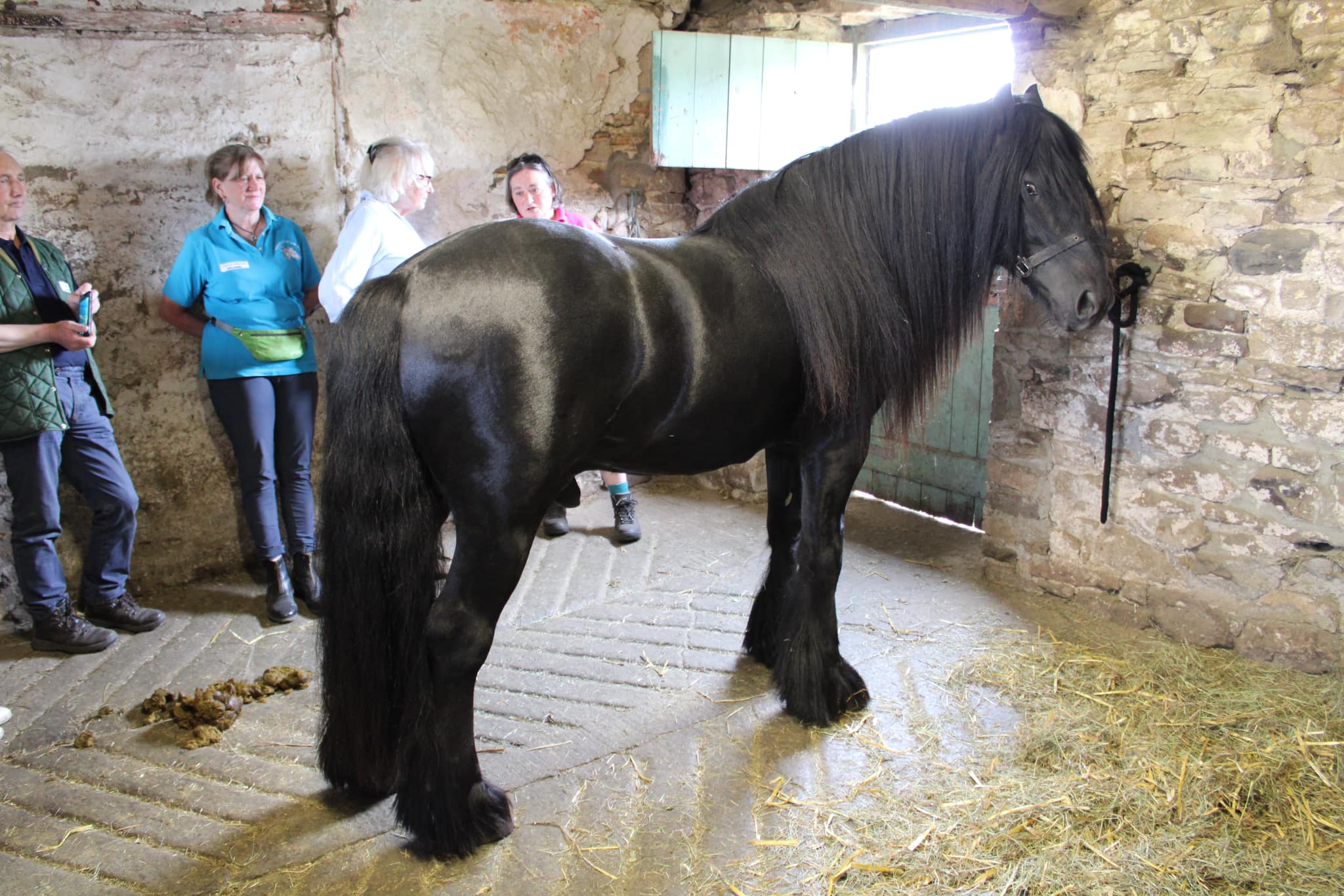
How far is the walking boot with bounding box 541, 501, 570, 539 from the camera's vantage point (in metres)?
4.68

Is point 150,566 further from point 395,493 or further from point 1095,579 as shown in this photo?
point 1095,579

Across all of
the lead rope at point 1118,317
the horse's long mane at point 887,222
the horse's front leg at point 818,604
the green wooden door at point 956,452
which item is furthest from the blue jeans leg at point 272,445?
the lead rope at point 1118,317

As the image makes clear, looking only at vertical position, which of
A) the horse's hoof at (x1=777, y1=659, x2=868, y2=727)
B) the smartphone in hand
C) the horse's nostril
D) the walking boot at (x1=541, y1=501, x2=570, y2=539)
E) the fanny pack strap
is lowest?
the horse's hoof at (x1=777, y1=659, x2=868, y2=727)

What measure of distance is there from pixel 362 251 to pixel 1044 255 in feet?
8.32

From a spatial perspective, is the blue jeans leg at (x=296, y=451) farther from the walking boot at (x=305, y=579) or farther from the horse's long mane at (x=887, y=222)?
the horse's long mane at (x=887, y=222)

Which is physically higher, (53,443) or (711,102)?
(711,102)

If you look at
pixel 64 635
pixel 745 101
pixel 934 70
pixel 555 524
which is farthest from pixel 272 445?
pixel 934 70

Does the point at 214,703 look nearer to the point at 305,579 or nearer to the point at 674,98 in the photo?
the point at 305,579

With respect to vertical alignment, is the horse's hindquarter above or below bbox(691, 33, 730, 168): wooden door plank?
below

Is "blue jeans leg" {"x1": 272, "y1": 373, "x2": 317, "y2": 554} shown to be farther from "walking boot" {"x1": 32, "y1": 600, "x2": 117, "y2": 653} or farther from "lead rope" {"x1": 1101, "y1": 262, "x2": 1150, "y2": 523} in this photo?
"lead rope" {"x1": 1101, "y1": 262, "x2": 1150, "y2": 523}

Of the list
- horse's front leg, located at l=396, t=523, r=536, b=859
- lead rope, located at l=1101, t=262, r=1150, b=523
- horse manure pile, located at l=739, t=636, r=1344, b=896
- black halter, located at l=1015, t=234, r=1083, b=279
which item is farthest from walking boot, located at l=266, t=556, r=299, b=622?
lead rope, located at l=1101, t=262, r=1150, b=523

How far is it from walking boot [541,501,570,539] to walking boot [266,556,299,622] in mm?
1273

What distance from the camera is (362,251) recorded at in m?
3.56

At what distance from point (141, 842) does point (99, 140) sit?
2.87 metres
